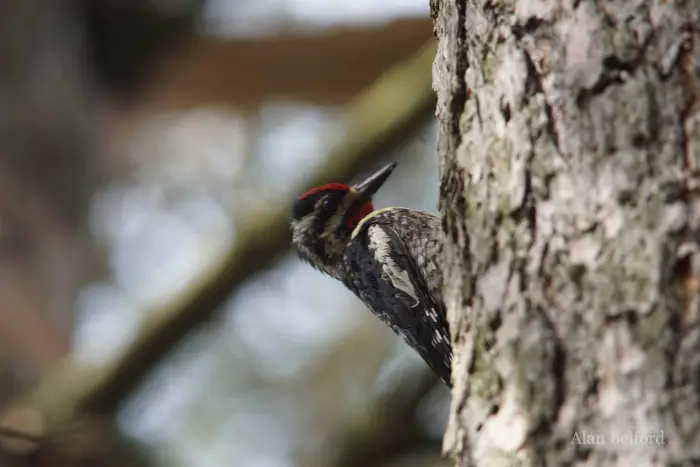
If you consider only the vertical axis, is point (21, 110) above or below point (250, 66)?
above

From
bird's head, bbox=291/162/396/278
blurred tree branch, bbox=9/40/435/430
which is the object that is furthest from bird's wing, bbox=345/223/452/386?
blurred tree branch, bbox=9/40/435/430

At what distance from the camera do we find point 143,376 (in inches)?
128

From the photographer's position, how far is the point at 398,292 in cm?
284

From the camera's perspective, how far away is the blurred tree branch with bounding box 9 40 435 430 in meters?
3.21

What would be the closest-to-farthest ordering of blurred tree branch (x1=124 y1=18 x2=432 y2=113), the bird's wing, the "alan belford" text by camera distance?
the "alan belford" text
the bird's wing
blurred tree branch (x1=124 y1=18 x2=432 y2=113)

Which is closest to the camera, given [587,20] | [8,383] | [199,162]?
[587,20]

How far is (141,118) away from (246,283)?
6.47 ft

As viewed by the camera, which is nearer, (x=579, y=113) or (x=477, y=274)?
(x=579, y=113)

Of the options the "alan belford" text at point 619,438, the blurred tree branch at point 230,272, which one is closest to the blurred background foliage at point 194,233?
the blurred tree branch at point 230,272

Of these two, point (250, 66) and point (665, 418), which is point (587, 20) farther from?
point (250, 66)

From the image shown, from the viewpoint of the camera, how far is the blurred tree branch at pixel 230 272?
3.21 meters

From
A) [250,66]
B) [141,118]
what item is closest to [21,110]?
[141,118]

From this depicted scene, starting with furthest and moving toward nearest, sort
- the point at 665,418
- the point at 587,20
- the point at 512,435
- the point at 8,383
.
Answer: the point at 8,383
the point at 587,20
the point at 512,435
the point at 665,418

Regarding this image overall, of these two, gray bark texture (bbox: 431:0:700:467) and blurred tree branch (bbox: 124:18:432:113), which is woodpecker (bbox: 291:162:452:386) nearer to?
gray bark texture (bbox: 431:0:700:467)
